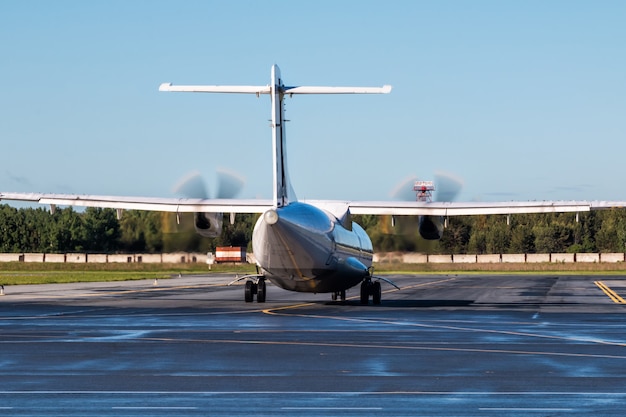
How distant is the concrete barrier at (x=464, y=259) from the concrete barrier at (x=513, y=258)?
7.41m

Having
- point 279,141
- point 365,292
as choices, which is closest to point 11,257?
point 365,292

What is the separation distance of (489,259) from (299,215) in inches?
2993

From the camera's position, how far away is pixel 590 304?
3822 cm

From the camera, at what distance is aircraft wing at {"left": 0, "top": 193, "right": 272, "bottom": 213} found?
39.6 metres

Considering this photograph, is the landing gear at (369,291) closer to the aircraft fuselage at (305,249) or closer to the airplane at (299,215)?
the airplane at (299,215)

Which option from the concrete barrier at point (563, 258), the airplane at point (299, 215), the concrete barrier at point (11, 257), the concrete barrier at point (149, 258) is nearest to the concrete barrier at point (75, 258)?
the concrete barrier at point (11, 257)

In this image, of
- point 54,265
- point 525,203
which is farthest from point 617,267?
point 525,203

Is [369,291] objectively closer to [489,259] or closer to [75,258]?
[75,258]

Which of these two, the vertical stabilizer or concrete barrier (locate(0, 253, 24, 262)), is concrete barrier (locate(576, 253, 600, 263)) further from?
the vertical stabilizer

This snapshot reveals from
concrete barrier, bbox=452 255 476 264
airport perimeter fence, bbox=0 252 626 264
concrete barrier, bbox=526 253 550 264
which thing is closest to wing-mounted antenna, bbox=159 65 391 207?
airport perimeter fence, bbox=0 252 626 264

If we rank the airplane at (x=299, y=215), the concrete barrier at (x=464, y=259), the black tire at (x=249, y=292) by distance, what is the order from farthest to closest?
the concrete barrier at (x=464, y=259), the black tire at (x=249, y=292), the airplane at (x=299, y=215)

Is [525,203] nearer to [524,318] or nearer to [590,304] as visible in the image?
[590,304]

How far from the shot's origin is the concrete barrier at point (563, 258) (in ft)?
387

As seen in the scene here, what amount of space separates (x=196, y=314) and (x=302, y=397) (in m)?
18.7
